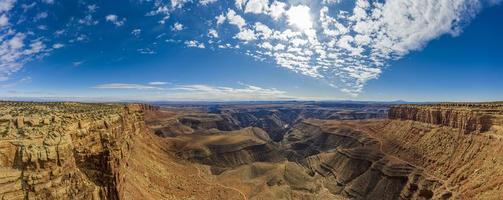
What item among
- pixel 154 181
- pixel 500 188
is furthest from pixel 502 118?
pixel 154 181

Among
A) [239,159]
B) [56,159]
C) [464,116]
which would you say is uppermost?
[464,116]

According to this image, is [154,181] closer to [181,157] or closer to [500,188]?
[181,157]

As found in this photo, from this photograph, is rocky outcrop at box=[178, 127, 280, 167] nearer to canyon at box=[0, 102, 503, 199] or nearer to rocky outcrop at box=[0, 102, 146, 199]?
canyon at box=[0, 102, 503, 199]

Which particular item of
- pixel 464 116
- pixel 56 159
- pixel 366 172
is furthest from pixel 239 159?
pixel 56 159

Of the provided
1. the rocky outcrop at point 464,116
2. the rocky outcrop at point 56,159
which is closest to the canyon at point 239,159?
the rocky outcrop at point 56,159

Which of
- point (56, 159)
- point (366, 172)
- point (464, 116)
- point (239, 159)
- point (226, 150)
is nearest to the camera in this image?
point (56, 159)

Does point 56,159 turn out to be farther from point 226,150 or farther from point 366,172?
point 226,150
